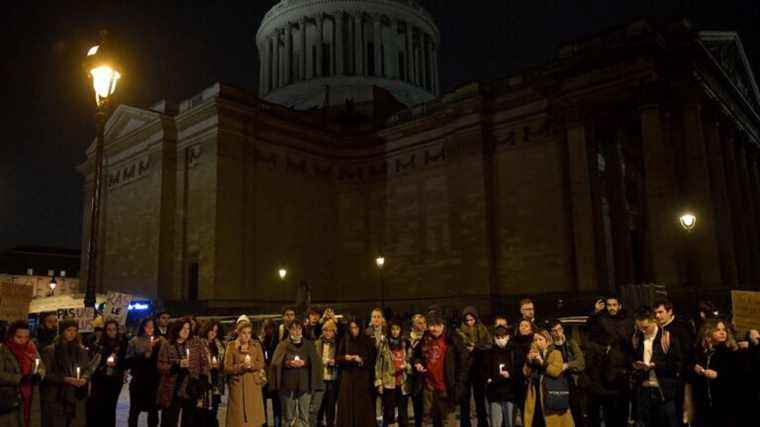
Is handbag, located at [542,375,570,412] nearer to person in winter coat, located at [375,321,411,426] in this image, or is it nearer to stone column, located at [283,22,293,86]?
person in winter coat, located at [375,321,411,426]

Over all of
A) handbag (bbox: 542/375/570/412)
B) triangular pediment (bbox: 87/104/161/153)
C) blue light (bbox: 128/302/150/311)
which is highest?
triangular pediment (bbox: 87/104/161/153)

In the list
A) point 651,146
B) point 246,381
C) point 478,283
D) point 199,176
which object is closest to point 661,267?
point 651,146

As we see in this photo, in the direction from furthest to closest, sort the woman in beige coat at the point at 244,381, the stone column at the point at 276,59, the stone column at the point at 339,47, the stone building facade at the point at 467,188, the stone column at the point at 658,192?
the stone column at the point at 276,59, the stone column at the point at 339,47, the stone building facade at the point at 467,188, the stone column at the point at 658,192, the woman in beige coat at the point at 244,381

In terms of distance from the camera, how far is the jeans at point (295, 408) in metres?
10.8

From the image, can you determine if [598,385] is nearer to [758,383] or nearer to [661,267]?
[758,383]

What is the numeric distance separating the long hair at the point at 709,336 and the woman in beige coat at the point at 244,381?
6.76 m

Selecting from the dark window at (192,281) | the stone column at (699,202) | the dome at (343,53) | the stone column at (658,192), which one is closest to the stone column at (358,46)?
the dome at (343,53)

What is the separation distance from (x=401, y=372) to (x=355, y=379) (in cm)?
82

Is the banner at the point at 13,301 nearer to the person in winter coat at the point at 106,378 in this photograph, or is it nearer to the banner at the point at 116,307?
the person in winter coat at the point at 106,378

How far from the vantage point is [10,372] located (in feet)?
27.3

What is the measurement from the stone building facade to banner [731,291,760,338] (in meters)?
16.0

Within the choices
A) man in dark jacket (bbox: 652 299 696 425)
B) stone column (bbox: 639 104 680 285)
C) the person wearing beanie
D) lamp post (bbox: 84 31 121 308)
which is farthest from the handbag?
stone column (bbox: 639 104 680 285)

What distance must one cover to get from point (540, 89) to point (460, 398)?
2459cm

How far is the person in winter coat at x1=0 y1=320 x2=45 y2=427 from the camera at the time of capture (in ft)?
27.0
